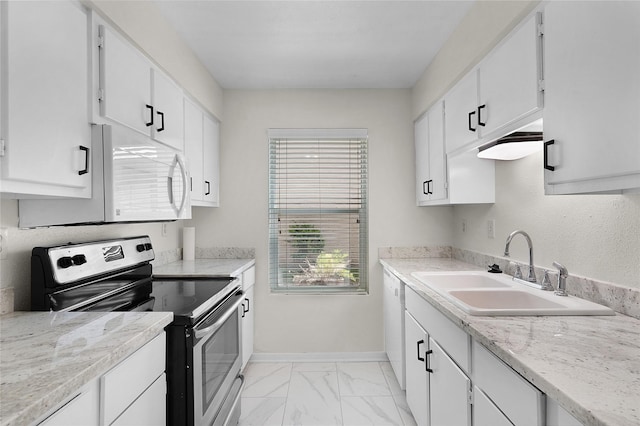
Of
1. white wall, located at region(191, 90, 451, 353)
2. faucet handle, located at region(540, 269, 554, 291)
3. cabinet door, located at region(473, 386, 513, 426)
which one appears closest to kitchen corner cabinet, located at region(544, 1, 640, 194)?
faucet handle, located at region(540, 269, 554, 291)

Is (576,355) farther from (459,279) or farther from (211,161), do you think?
(211,161)

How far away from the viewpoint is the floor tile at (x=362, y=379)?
8.47ft

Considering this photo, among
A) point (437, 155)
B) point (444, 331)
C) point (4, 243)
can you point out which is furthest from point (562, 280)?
point (4, 243)

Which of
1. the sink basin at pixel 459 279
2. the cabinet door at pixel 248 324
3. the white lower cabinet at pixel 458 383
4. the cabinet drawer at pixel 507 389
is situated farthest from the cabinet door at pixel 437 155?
the cabinet door at pixel 248 324

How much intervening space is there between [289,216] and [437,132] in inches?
57.2

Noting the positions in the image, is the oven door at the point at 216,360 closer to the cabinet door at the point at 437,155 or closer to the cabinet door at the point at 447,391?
the cabinet door at the point at 447,391

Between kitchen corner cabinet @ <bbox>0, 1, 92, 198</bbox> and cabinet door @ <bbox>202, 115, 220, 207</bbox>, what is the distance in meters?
1.37

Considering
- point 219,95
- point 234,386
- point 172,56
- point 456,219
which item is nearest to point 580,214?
point 456,219

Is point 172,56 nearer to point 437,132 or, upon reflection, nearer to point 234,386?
point 437,132

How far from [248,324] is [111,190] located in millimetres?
1811

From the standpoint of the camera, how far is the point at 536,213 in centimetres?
Answer: 198

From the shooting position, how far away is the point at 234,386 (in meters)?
2.07

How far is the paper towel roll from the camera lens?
9.71 feet

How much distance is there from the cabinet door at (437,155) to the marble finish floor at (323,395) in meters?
1.47
